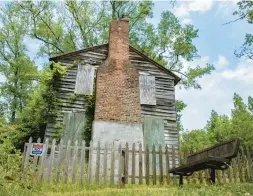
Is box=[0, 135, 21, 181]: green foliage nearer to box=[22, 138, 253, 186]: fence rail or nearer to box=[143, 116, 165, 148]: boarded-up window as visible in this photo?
box=[22, 138, 253, 186]: fence rail

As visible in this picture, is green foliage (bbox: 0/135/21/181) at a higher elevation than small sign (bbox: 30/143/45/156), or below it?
below

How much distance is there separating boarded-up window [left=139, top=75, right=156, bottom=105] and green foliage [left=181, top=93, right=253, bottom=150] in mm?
15878

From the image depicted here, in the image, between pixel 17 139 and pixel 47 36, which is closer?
pixel 17 139

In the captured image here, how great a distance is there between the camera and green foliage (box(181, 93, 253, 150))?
34.5 metres

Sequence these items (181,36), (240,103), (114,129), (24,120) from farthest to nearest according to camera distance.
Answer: (240,103) → (181,36) → (24,120) → (114,129)

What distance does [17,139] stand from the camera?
40.8 feet

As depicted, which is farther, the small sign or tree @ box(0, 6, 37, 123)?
tree @ box(0, 6, 37, 123)

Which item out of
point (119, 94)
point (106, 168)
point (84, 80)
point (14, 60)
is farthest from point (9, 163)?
point (14, 60)

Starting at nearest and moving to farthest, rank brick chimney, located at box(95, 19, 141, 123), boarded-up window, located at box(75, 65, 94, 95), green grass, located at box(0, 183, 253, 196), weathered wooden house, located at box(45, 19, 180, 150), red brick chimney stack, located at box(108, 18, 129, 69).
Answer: green grass, located at box(0, 183, 253, 196) → weathered wooden house, located at box(45, 19, 180, 150) → brick chimney, located at box(95, 19, 141, 123) → boarded-up window, located at box(75, 65, 94, 95) → red brick chimney stack, located at box(108, 18, 129, 69)

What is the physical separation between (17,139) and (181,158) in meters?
8.17

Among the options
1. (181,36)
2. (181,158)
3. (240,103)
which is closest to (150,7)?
(181,36)

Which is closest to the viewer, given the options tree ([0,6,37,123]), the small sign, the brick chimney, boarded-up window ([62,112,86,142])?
the small sign

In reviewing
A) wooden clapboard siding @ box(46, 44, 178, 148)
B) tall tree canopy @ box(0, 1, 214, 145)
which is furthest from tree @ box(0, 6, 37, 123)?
wooden clapboard siding @ box(46, 44, 178, 148)

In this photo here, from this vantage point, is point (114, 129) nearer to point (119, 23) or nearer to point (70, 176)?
point (70, 176)
